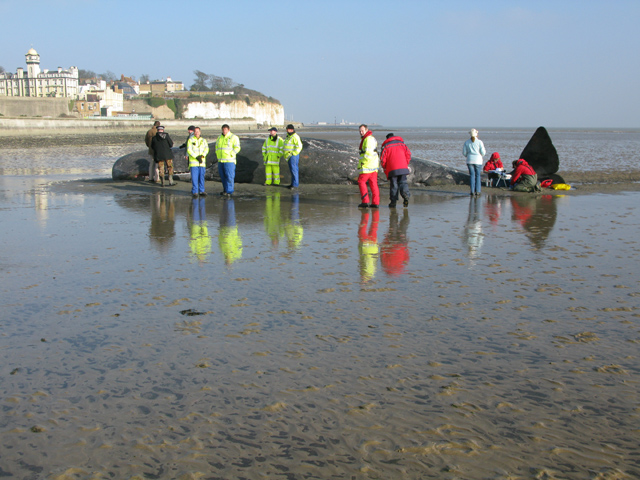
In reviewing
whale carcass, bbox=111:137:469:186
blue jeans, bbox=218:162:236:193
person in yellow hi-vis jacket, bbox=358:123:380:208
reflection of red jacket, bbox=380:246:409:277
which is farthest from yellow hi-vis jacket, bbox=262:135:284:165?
reflection of red jacket, bbox=380:246:409:277

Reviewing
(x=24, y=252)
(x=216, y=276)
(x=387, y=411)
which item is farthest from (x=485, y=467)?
(x=24, y=252)

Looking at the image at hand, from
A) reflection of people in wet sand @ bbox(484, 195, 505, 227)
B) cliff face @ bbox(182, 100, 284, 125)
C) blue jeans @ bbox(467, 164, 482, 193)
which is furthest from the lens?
cliff face @ bbox(182, 100, 284, 125)

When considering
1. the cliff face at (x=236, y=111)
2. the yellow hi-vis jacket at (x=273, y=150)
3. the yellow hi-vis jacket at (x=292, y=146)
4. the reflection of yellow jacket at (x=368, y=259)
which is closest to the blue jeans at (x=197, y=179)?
the yellow hi-vis jacket at (x=273, y=150)

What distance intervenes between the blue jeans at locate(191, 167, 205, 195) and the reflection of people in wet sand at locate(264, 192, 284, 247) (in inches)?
59.8

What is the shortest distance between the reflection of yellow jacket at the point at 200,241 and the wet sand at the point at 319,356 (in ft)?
0.16

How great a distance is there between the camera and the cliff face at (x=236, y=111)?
5202 inches

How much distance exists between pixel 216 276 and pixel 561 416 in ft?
12.4

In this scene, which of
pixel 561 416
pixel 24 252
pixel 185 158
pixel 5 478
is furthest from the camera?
pixel 185 158

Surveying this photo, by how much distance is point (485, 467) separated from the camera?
9.04ft

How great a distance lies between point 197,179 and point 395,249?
23.2 feet

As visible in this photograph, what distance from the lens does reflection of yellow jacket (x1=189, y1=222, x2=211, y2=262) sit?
23.8 ft

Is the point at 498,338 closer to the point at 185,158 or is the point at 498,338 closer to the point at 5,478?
the point at 5,478

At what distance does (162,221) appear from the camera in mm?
9883

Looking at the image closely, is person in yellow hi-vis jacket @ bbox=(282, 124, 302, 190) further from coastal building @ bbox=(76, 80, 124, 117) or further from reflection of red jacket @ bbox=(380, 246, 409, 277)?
coastal building @ bbox=(76, 80, 124, 117)
